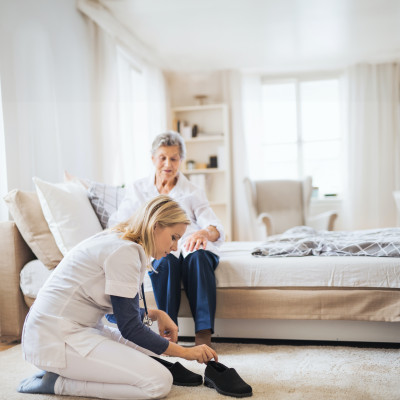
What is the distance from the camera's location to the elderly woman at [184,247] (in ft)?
6.84

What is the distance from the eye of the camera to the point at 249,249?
8.65 ft

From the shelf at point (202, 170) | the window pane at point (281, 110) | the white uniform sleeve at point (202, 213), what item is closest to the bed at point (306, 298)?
the white uniform sleeve at point (202, 213)

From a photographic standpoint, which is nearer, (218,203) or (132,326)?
(132,326)

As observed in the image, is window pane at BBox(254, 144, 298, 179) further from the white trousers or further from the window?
the white trousers

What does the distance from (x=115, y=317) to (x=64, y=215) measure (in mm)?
1049

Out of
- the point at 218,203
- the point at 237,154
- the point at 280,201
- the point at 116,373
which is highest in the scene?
the point at 237,154

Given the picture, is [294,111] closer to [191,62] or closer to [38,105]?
[191,62]

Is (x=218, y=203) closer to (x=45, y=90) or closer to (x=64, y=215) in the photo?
(x=45, y=90)

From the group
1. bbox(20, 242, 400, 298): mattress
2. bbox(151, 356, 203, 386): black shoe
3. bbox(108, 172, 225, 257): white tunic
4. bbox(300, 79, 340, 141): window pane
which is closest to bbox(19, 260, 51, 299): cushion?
bbox(20, 242, 400, 298): mattress

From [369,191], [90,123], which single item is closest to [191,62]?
[90,123]

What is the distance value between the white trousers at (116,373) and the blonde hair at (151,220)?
33cm

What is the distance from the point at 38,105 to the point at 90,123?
0.83 metres

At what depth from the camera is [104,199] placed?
2.73 m

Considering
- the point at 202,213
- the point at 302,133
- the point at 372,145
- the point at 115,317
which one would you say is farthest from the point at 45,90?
the point at 372,145
